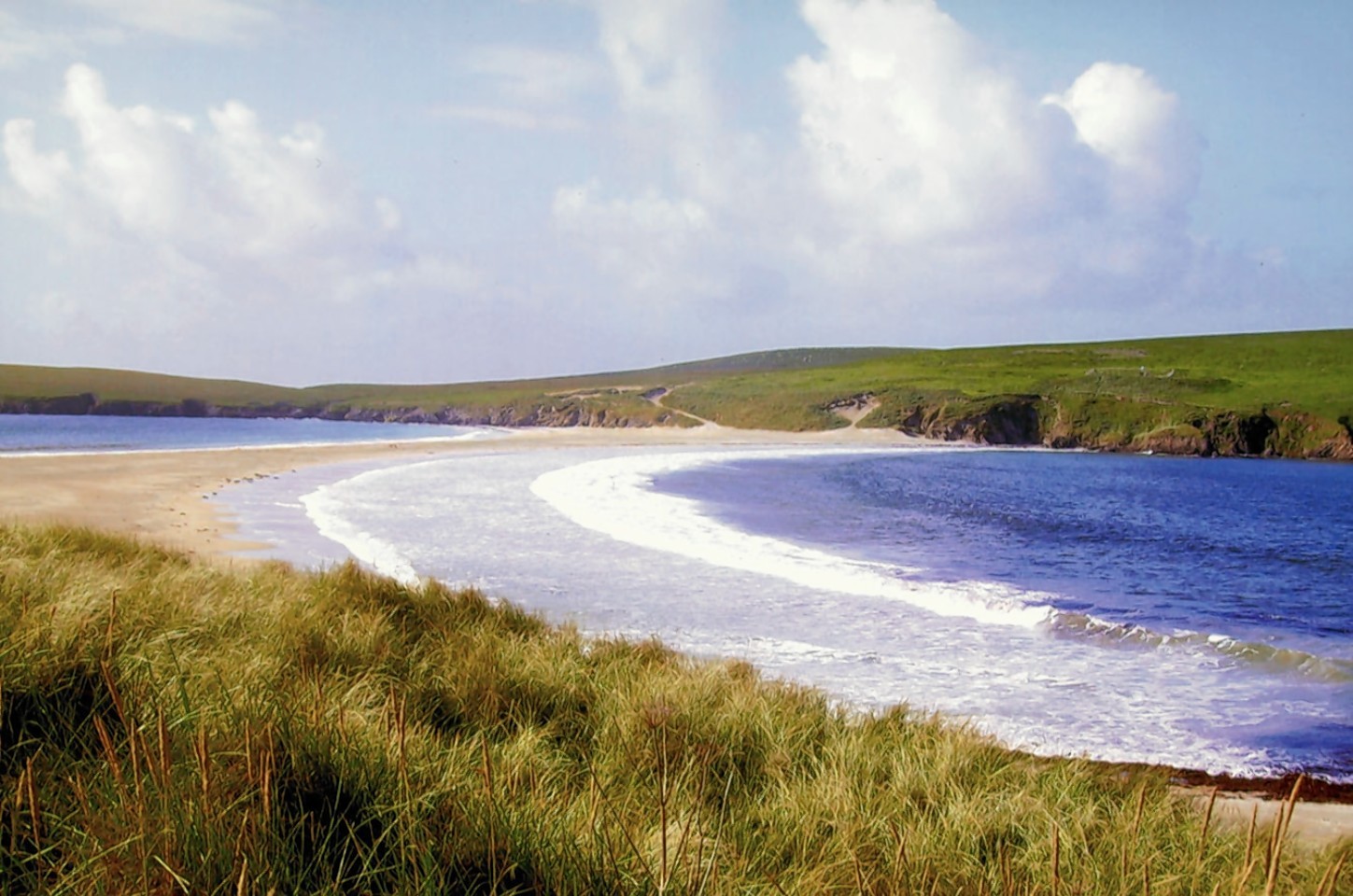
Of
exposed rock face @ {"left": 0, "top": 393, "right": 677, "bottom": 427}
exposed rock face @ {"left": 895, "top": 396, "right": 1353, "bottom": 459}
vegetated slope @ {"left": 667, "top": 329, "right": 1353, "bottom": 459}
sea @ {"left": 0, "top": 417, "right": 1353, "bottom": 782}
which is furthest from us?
exposed rock face @ {"left": 0, "top": 393, "right": 677, "bottom": 427}

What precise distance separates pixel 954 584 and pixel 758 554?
344cm

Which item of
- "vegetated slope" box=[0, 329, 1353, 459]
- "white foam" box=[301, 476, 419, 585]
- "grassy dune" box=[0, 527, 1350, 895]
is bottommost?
"white foam" box=[301, 476, 419, 585]

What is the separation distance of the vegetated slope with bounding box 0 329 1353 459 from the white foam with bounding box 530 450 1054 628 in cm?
5434

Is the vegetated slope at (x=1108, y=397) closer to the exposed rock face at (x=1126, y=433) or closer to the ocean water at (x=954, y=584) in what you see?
the exposed rock face at (x=1126, y=433)

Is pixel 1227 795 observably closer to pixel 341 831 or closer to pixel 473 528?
pixel 341 831

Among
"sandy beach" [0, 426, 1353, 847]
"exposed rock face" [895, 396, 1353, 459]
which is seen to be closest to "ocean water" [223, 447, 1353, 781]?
"sandy beach" [0, 426, 1353, 847]

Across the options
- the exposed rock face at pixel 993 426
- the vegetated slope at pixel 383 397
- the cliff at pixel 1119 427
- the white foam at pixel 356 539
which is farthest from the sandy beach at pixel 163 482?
the vegetated slope at pixel 383 397

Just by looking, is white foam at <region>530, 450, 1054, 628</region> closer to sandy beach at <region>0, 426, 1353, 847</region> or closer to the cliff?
sandy beach at <region>0, 426, 1353, 847</region>

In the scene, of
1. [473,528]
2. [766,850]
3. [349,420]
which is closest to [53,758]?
[766,850]

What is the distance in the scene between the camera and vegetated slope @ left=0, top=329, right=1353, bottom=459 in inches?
2586

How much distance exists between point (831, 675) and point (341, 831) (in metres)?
6.24

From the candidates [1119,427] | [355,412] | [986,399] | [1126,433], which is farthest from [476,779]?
[355,412]

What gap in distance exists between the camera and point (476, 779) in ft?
10.4

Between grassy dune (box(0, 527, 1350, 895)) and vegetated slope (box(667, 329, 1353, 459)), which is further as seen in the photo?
vegetated slope (box(667, 329, 1353, 459))
